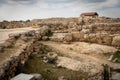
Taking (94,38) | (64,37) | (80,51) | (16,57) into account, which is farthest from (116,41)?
→ (16,57)

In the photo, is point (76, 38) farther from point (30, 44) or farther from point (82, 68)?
point (82, 68)

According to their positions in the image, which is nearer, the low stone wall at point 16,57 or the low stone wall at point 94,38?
the low stone wall at point 16,57

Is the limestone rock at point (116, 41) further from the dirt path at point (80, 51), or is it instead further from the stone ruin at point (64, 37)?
the dirt path at point (80, 51)

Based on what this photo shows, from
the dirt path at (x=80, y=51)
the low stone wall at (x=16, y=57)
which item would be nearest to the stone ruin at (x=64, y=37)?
the low stone wall at (x=16, y=57)

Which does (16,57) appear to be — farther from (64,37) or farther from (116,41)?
(116,41)

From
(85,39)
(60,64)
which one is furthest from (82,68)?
(85,39)

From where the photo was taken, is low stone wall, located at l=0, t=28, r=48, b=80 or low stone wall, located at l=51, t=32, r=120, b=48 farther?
low stone wall, located at l=51, t=32, r=120, b=48

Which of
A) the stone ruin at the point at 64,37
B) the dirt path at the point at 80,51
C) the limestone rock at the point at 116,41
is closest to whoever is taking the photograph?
the stone ruin at the point at 64,37

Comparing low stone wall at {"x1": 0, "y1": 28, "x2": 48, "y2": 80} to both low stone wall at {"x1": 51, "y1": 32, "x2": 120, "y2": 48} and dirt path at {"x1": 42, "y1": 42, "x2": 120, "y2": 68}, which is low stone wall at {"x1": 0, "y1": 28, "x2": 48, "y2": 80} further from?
low stone wall at {"x1": 51, "y1": 32, "x2": 120, "y2": 48}

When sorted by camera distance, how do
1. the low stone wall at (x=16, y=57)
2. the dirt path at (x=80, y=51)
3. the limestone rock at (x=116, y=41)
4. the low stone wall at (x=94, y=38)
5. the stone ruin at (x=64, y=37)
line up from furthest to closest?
the low stone wall at (x=94, y=38) → the limestone rock at (x=116, y=41) → the dirt path at (x=80, y=51) → the stone ruin at (x=64, y=37) → the low stone wall at (x=16, y=57)

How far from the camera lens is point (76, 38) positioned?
15828 mm

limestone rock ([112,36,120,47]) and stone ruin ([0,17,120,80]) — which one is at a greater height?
stone ruin ([0,17,120,80])

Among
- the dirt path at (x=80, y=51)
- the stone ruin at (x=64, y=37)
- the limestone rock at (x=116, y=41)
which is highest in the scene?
the stone ruin at (x=64, y=37)

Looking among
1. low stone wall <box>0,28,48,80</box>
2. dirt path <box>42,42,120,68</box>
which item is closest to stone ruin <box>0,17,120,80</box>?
low stone wall <box>0,28,48,80</box>
